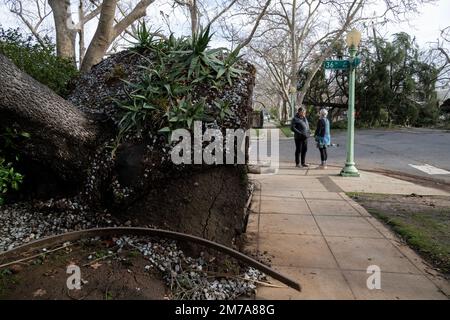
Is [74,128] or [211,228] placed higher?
[74,128]

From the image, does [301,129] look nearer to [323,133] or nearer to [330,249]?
[323,133]

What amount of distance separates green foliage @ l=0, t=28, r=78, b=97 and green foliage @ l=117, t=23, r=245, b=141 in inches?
69.2

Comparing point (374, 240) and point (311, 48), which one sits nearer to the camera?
point (374, 240)

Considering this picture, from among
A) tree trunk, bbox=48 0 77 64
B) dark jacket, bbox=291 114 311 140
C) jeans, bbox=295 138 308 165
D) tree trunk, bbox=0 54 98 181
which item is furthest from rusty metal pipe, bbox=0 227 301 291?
tree trunk, bbox=48 0 77 64

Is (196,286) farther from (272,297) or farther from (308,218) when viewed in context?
(308,218)

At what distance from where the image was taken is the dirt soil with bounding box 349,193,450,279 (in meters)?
3.92

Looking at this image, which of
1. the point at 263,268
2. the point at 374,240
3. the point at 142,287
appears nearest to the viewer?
the point at 142,287

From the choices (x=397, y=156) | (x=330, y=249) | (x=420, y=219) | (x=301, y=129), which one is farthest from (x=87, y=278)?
(x=397, y=156)

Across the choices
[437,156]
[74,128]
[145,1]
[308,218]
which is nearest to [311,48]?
[437,156]

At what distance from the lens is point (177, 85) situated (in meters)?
3.65

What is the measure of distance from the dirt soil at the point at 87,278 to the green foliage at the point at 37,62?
279 cm

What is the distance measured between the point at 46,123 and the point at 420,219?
491 cm

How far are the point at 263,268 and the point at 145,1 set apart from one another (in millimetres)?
10156

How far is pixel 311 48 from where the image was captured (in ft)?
98.4
